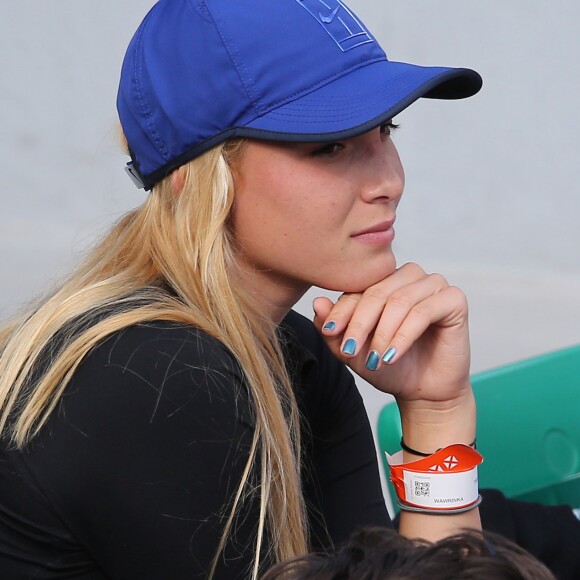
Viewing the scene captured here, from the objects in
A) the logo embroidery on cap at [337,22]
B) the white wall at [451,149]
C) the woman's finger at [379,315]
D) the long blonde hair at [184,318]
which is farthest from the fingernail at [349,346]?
the white wall at [451,149]

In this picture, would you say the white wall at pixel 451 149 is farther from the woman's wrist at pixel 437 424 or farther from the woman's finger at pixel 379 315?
the woman's finger at pixel 379 315

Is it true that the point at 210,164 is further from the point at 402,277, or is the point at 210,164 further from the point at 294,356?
the point at 294,356

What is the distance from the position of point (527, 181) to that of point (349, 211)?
2.08m

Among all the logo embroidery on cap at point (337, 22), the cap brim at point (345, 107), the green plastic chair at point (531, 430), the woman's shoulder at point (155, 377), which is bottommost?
the green plastic chair at point (531, 430)

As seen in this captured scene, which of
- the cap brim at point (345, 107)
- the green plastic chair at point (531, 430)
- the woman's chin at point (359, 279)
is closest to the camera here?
the cap brim at point (345, 107)

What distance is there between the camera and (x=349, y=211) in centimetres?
135

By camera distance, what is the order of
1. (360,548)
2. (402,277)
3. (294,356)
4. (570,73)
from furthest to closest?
(570,73) → (294,356) → (402,277) → (360,548)

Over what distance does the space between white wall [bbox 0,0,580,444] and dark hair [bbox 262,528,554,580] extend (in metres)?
2.35

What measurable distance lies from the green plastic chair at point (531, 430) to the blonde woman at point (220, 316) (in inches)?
12.7

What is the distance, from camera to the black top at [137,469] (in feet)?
3.80

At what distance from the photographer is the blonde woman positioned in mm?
1174

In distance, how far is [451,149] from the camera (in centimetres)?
332

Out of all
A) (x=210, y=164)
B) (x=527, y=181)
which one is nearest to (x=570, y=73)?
(x=527, y=181)

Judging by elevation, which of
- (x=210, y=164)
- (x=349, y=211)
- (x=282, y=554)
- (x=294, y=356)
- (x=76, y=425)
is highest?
(x=210, y=164)
